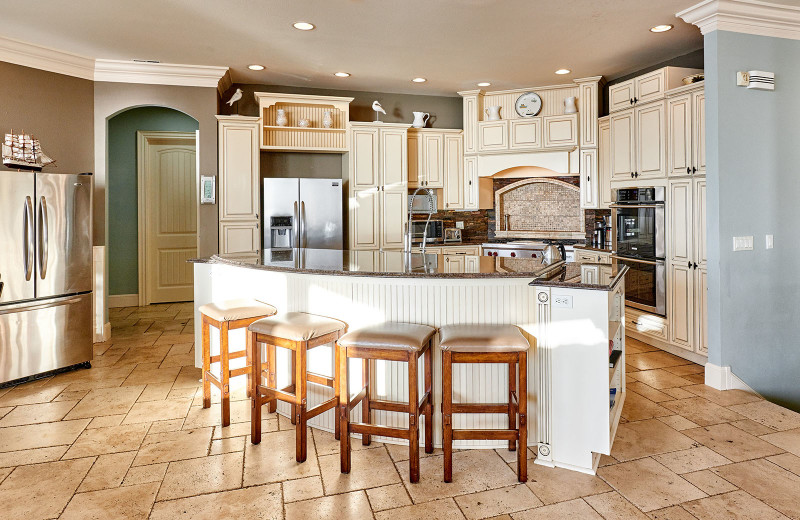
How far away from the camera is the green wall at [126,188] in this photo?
6754 millimetres

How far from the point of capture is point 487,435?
7.92 feet

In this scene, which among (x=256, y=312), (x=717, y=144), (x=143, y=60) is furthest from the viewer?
(x=143, y=60)

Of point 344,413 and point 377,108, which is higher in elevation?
point 377,108

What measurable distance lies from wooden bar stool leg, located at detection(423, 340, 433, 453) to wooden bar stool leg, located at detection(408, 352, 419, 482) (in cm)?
21

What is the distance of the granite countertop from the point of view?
2586mm

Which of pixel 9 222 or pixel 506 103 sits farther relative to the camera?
pixel 506 103

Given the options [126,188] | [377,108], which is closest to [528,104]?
[377,108]

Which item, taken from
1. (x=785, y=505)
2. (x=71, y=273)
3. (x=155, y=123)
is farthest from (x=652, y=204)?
(x=155, y=123)

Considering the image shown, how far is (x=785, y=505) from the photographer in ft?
7.34

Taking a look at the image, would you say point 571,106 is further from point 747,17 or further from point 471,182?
point 747,17

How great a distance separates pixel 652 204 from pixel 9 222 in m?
5.02

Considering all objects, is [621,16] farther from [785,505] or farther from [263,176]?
[263,176]

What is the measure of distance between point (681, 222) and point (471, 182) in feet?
8.52

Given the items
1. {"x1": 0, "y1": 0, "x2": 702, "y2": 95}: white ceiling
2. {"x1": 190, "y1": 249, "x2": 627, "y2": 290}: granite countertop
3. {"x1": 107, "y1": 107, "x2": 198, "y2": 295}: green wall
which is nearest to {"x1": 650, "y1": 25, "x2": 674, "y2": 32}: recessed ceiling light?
{"x1": 0, "y1": 0, "x2": 702, "y2": 95}: white ceiling
